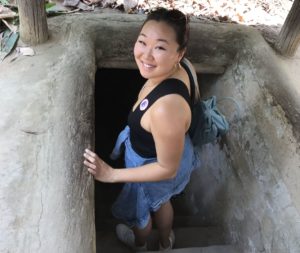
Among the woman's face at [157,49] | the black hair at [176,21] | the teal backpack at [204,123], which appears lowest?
the teal backpack at [204,123]

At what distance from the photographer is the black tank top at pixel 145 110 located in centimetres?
183

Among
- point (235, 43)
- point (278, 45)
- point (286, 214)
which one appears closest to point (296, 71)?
point (278, 45)

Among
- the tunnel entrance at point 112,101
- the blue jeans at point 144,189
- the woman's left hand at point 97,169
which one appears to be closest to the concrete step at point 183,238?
the blue jeans at point 144,189

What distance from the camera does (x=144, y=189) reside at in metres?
2.33

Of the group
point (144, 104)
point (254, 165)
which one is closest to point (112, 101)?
point (254, 165)

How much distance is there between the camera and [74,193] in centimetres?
197

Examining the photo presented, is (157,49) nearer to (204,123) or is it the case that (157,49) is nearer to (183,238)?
(204,123)

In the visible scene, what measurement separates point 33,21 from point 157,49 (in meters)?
1.54

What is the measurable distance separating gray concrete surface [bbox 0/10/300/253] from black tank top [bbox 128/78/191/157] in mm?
331

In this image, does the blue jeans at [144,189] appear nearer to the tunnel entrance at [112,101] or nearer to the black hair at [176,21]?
the black hair at [176,21]

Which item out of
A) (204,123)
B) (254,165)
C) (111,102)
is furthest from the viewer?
Answer: (111,102)

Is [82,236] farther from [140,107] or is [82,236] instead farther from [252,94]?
[252,94]

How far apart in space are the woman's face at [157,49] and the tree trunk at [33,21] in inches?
55.3

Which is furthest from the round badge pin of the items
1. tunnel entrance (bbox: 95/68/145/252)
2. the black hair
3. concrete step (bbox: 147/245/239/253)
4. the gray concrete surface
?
tunnel entrance (bbox: 95/68/145/252)
